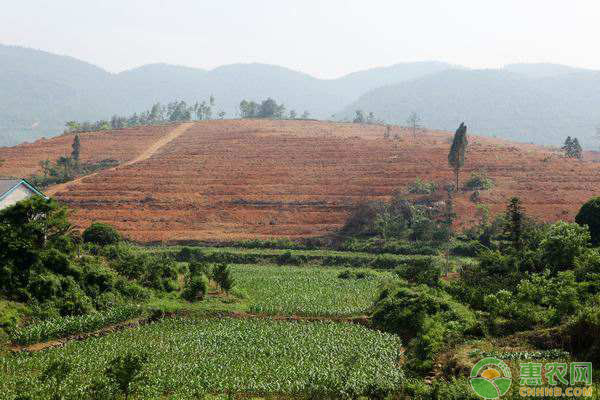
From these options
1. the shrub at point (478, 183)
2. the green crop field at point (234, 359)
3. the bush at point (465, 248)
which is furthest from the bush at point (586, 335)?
the shrub at point (478, 183)

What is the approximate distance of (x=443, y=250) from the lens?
2063 inches

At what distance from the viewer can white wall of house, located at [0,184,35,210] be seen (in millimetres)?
34756

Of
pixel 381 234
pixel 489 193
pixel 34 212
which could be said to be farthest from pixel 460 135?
pixel 34 212

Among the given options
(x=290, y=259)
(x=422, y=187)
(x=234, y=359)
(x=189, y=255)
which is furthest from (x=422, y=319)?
(x=422, y=187)

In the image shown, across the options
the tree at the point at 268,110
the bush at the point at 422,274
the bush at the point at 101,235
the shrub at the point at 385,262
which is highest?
the tree at the point at 268,110

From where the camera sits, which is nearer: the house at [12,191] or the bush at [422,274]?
the bush at [422,274]

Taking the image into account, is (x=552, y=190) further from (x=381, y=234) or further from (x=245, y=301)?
(x=245, y=301)

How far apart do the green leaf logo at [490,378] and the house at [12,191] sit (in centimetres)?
2752

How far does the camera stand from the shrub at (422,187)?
69250mm

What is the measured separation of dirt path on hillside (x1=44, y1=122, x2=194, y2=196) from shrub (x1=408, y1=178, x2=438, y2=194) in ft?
150

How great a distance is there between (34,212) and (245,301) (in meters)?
13.0

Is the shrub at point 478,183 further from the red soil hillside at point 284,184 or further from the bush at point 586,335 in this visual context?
the bush at point 586,335

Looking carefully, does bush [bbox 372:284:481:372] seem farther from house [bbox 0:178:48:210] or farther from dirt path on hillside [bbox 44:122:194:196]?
dirt path on hillside [bbox 44:122:194:196]

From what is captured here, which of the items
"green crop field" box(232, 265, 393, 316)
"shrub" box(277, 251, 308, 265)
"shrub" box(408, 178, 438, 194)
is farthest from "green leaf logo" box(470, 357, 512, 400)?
"shrub" box(408, 178, 438, 194)
